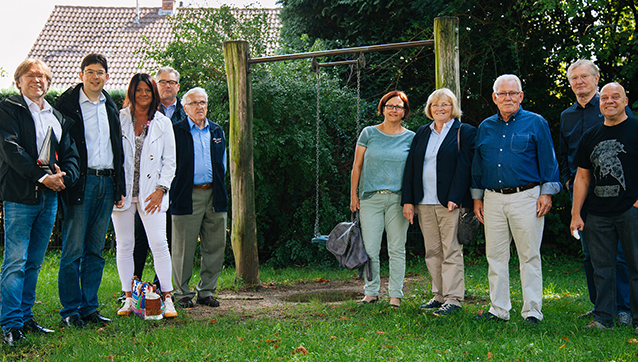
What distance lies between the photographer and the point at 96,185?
4.48m

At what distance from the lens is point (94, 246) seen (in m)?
4.62

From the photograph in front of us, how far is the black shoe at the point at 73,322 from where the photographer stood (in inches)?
175

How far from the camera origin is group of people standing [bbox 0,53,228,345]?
160 inches

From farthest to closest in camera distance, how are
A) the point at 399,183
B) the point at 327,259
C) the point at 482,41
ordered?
the point at 482,41 → the point at 327,259 → the point at 399,183

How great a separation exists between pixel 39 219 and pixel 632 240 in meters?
4.68

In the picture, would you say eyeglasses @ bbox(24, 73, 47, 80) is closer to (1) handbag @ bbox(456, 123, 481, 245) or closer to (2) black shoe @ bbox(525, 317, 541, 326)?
(1) handbag @ bbox(456, 123, 481, 245)

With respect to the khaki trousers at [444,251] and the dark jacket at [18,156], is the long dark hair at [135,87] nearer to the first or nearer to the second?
the dark jacket at [18,156]

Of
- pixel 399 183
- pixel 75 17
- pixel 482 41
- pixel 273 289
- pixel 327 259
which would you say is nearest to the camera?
pixel 399 183

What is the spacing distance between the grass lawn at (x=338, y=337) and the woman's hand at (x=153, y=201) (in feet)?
3.10

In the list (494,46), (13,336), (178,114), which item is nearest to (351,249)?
(178,114)

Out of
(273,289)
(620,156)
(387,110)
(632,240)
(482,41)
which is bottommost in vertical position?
(273,289)

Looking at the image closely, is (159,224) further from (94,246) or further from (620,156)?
(620,156)

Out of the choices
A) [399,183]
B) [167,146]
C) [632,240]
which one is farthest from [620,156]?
[167,146]

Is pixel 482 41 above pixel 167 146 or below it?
above
